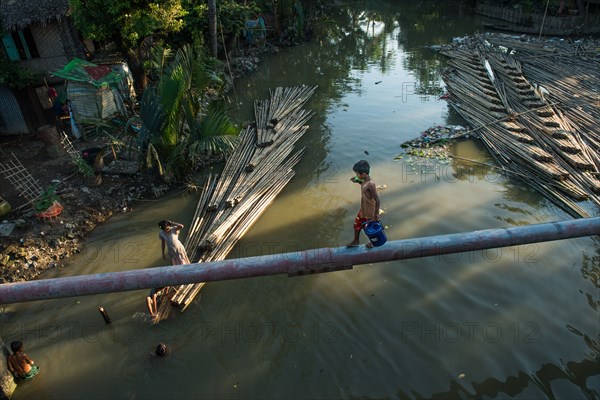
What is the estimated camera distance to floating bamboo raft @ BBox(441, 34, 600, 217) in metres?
7.93

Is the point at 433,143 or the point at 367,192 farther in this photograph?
the point at 433,143

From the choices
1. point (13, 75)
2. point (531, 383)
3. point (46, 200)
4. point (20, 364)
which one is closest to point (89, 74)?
point (13, 75)

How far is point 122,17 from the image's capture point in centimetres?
1097

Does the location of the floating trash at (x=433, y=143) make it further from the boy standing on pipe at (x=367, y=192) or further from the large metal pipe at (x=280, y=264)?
the large metal pipe at (x=280, y=264)

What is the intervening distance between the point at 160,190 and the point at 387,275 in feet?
17.7

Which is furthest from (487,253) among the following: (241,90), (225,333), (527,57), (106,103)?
(527,57)

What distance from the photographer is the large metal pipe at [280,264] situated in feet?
11.7

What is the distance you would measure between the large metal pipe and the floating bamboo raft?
4.33 meters

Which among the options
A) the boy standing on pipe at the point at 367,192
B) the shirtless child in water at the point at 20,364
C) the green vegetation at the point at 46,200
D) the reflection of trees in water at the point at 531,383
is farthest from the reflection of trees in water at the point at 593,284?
the green vegetation at the point at 46,200

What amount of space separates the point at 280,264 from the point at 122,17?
10637 mm

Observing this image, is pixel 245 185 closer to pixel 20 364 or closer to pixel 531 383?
pixel 20 364

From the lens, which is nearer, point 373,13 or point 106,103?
point 106,103

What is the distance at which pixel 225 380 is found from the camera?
4797 mm

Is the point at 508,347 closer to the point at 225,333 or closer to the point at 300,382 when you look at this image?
the point at 300,382
